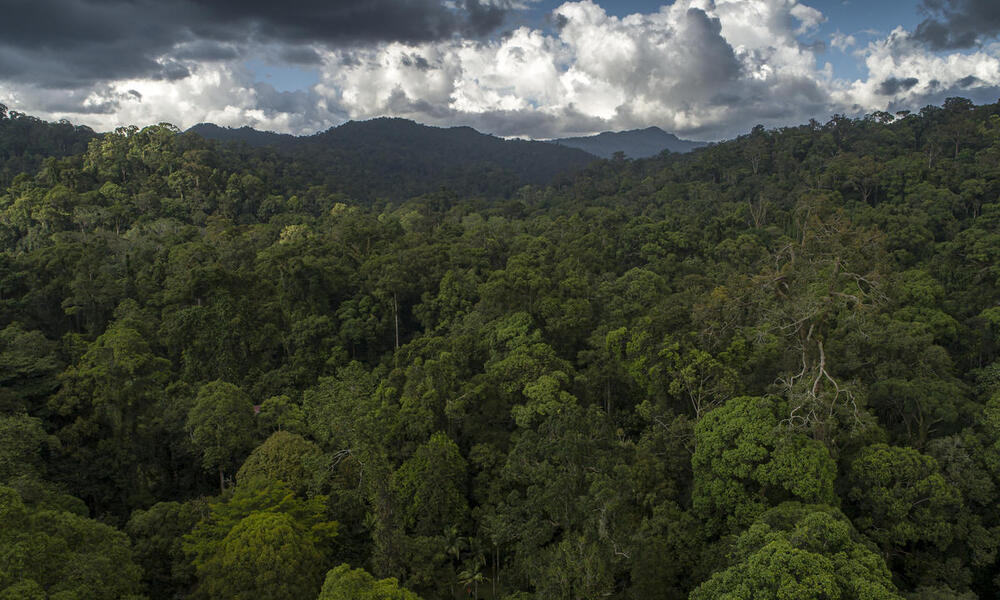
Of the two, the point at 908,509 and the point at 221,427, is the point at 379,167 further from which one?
the point at 908,509

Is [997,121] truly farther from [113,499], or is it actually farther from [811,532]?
[113,499]

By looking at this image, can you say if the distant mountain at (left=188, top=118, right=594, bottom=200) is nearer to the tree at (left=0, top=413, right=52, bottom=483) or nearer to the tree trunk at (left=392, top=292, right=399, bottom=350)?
the tree trunk at (left=392, top=292, right=399, bottom=350)

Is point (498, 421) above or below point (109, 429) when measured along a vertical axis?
below

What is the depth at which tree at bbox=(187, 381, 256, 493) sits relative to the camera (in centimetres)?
1809

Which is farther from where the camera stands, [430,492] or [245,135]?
[245,135]

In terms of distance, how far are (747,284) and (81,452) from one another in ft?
70.0

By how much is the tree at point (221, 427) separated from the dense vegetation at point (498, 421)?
0.34 ft

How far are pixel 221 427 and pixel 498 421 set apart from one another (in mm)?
9481

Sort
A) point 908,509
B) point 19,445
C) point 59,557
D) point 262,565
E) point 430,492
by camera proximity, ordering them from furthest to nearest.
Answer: point 430,492, point 19,445, point 908,509, point 262,565, point 59,557

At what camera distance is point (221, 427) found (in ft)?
59.6

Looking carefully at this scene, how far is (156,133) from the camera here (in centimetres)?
6134

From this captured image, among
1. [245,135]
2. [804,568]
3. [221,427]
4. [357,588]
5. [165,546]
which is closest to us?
[804,568]

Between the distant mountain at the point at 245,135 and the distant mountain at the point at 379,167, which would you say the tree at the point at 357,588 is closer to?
the distant mountain at the point at 379,167

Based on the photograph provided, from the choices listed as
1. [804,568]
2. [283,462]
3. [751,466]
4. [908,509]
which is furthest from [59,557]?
[908,509]
